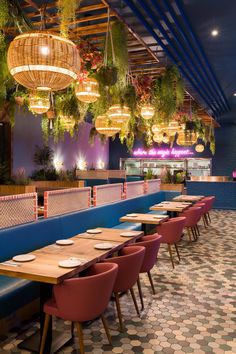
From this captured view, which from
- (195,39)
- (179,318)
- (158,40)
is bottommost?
(179,318)

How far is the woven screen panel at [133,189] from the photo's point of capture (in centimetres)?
777

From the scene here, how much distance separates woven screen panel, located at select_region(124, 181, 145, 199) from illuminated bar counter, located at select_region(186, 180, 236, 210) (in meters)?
5.45

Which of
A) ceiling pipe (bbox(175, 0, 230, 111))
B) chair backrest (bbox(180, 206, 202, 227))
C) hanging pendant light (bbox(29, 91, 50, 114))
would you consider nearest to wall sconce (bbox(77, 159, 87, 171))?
ceiling pipe (bbox(175, 0, 230, 111))

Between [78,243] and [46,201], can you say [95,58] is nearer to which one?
[46,201]

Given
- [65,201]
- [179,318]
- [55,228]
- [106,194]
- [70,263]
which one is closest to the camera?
[70,263]

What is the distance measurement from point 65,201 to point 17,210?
110cm

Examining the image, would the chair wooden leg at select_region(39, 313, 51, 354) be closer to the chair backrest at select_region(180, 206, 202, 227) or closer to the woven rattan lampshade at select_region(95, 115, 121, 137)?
the chair backrest at select_region(180, 206, 202, 227)

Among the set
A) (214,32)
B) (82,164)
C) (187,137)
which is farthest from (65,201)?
(82,164)

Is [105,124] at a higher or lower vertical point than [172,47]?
lower

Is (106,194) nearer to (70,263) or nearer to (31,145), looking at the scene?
(70,263)

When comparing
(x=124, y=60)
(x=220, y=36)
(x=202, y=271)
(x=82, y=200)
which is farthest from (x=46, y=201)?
(x=220, y=36)

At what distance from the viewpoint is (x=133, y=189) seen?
8.20 m

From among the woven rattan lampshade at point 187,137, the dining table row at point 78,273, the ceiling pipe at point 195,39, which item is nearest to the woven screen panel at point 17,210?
the dining table row at point 78,273

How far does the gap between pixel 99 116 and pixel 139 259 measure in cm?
407
